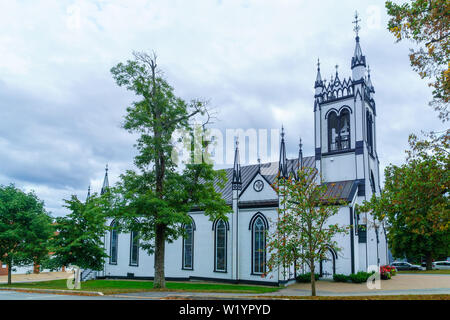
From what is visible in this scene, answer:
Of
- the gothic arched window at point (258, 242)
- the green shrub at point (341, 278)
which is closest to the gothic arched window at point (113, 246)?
the gothic arched window at point (258, 242)

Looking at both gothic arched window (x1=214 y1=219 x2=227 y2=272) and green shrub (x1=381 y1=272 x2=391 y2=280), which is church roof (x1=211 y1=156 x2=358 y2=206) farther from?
green shrub (x1=381 y1=272 x2=391 y2=280)

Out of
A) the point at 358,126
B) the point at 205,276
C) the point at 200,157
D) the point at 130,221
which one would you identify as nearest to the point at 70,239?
the point at 130,221

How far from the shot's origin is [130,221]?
21.3 m

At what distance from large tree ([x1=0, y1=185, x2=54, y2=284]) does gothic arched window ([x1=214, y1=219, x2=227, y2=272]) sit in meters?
14.0

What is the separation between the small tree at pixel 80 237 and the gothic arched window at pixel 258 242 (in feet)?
36.9

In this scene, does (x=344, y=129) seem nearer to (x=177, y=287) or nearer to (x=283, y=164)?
(x=283, y=164)

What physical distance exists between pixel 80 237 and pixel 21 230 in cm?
1148

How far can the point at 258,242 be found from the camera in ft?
91.2

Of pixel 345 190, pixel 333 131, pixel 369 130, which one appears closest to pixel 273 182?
pixel 345 190

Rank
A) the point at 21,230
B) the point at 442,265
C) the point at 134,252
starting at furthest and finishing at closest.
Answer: the point at 442,265
the point at 134,252
the point at 21,230

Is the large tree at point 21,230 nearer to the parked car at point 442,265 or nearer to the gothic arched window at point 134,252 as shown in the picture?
the gothic arched window at point 134,252

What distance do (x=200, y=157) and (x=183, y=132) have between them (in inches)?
78.3

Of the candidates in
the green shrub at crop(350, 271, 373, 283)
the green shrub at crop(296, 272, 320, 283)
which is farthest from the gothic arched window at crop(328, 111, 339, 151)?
the green shrub at crop(296, 272, 320, 283)
